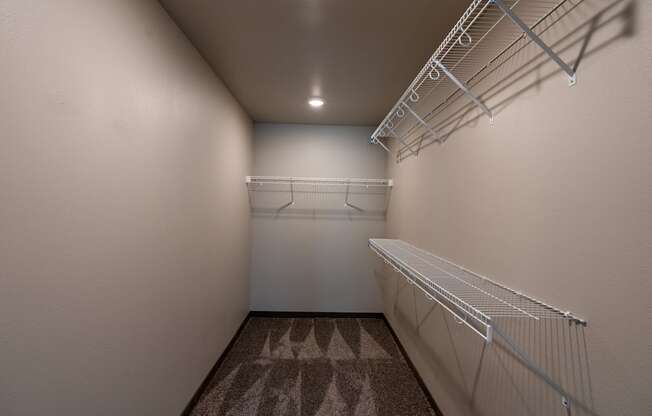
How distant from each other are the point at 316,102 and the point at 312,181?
3.13 feet

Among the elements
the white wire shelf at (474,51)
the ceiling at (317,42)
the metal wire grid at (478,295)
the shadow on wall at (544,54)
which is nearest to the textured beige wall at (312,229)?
the ceiling at (317,42)

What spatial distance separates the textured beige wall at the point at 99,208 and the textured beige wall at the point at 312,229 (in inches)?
57.8

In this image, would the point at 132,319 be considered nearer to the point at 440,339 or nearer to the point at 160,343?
the point at 160,343

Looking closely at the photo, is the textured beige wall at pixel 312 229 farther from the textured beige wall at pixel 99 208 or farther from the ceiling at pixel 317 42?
the textured beige wall at pixel 99 208

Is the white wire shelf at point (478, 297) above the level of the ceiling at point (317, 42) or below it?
below

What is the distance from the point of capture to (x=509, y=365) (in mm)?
1127

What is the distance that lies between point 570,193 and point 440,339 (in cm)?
131

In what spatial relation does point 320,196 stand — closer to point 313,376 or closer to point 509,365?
point 313,376

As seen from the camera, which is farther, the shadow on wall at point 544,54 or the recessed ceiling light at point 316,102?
the recessed ceiling light at point 316,102

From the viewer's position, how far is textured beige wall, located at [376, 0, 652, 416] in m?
0.68

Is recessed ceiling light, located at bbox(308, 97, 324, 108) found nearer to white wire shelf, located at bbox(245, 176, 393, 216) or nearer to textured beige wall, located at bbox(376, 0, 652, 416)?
white wire shelf, located at bbox(245, 176, 393, 216)

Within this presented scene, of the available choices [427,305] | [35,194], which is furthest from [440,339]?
[35,194]

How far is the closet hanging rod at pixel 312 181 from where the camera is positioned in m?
3.13

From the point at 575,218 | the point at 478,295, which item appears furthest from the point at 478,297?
the point at 575,218
